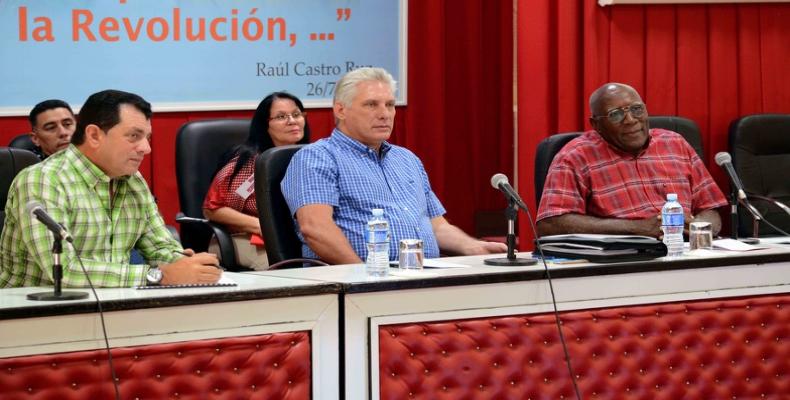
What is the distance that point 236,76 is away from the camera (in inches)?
220

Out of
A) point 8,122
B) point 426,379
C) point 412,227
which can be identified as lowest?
point 426,379

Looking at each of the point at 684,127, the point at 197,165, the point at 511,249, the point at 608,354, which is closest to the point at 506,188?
the point at 511,249

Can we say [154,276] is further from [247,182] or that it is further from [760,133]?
[760,133]

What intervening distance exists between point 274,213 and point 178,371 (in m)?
1.11

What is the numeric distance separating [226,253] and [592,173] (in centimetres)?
136

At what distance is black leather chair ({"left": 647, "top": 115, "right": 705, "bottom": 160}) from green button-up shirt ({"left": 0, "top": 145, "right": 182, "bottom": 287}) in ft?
8.34

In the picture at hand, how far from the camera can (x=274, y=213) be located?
3359mm

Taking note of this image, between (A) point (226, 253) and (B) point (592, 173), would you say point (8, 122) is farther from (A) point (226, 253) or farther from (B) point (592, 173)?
(B) point (592, 173)

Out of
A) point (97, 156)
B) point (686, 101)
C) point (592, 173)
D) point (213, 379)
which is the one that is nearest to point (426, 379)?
point (213, 379)

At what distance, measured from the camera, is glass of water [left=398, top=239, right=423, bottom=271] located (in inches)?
109

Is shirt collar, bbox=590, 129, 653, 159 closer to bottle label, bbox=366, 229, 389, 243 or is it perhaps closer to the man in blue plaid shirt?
the man in blue plaid shirt

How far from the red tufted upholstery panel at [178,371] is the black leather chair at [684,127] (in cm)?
272

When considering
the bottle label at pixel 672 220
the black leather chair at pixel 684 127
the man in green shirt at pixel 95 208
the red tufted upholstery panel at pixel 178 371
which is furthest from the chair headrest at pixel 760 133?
the red tufted upholstery panel at pixel 178 371

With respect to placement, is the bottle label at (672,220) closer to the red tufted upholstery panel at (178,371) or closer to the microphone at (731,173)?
the microphone at (731,173)
